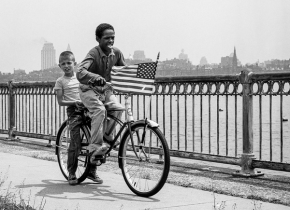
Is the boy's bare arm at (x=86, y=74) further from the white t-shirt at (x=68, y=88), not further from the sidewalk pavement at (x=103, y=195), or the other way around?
the sidewalk pavement at (x=103, y=195)

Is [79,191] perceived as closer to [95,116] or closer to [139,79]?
[95,116]

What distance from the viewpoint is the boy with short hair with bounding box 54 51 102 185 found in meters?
7.03

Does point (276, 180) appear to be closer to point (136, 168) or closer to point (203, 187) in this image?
point (203, 187)

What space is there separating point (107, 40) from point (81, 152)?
136 cm

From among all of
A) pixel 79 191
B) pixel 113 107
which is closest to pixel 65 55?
pixel 113 107

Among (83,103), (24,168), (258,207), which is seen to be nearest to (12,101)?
Result: (24,168)

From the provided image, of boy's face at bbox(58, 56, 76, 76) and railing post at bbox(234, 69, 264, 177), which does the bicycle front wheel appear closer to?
boy's face at bbox(58, 56, 76, 76)

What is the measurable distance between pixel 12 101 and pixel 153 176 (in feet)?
26.6

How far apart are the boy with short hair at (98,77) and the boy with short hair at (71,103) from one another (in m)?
0.43

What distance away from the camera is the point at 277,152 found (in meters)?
27.1

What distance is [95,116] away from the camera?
21.3ft

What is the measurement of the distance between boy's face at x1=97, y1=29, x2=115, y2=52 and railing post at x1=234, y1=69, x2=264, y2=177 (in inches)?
79.5

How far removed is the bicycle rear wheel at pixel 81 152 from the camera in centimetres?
697

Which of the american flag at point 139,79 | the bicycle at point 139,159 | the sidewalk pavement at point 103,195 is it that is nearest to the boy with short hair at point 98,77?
the bicycle at point 139,159
